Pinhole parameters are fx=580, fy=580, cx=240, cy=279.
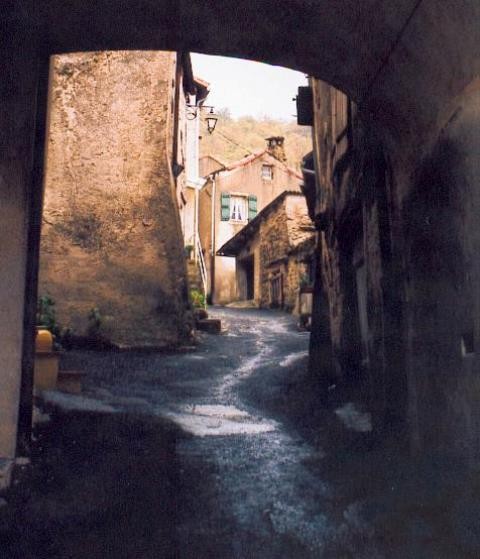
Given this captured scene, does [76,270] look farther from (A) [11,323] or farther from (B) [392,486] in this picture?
(B) [392,486]

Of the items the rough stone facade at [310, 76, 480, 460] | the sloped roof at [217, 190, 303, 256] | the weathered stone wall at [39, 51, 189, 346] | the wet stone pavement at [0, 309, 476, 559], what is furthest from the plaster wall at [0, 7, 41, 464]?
the sloped roof at [217, 190, 303, 256]

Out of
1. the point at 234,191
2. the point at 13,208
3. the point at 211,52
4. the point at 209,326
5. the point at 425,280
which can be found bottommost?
the point at 209,326

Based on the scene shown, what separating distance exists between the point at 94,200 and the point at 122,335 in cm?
262

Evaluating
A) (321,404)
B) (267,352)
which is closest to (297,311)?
(267,352)

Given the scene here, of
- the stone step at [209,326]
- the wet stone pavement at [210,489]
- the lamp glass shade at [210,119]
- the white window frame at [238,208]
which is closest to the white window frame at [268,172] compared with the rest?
the white window frame at [238,208]

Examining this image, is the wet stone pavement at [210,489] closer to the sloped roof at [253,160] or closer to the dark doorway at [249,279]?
the dark doorway at [249,279]

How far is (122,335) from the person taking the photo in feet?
33.4

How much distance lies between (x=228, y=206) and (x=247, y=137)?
112 feet

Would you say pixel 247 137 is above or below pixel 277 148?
above

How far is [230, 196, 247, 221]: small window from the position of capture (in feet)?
87.5

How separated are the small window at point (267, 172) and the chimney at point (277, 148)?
0.87 m

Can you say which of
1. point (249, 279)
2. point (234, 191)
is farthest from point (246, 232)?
point (234, 191)

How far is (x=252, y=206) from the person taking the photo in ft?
88.1

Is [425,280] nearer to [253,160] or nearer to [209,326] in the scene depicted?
[209,326]
